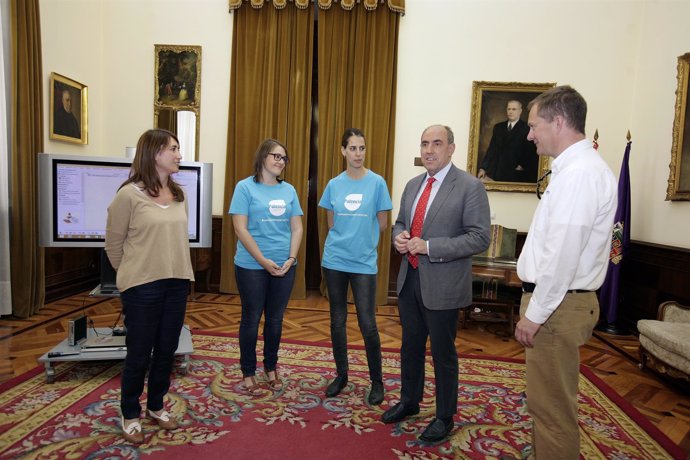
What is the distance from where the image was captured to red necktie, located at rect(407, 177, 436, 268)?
217 cm

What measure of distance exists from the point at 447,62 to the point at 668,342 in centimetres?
363

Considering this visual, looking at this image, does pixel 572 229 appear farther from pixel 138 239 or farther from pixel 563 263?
pixel 138 239

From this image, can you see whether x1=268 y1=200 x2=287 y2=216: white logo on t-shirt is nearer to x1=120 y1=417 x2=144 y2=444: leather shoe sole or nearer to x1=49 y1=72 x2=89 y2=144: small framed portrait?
x1=120 y1=417 x2=144 y2=444: leather shoe sole

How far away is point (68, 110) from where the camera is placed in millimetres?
4812

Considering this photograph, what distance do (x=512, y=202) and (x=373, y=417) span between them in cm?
360

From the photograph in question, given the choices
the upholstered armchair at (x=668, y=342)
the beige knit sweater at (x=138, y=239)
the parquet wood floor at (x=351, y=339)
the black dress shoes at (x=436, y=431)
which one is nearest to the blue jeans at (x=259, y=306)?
the beige knit sweater at (x=138, y=239)

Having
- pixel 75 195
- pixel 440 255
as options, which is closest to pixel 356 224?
pixel 440 255

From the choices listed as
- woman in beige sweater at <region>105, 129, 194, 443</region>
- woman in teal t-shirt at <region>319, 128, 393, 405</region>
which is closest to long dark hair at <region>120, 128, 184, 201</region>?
woman in beige sweater at <region>105, 129, 194, 443</region>

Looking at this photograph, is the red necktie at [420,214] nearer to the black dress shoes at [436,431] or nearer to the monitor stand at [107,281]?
the black dress shoes at [436,431]

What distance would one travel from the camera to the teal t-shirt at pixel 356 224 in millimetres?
2502

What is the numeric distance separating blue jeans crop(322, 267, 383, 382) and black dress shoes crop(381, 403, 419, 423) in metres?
0.26

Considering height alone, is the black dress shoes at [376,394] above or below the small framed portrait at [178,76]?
below

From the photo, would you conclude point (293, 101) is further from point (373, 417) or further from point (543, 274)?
point (543, 274)

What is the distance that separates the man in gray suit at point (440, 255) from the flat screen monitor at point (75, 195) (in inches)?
81.1
